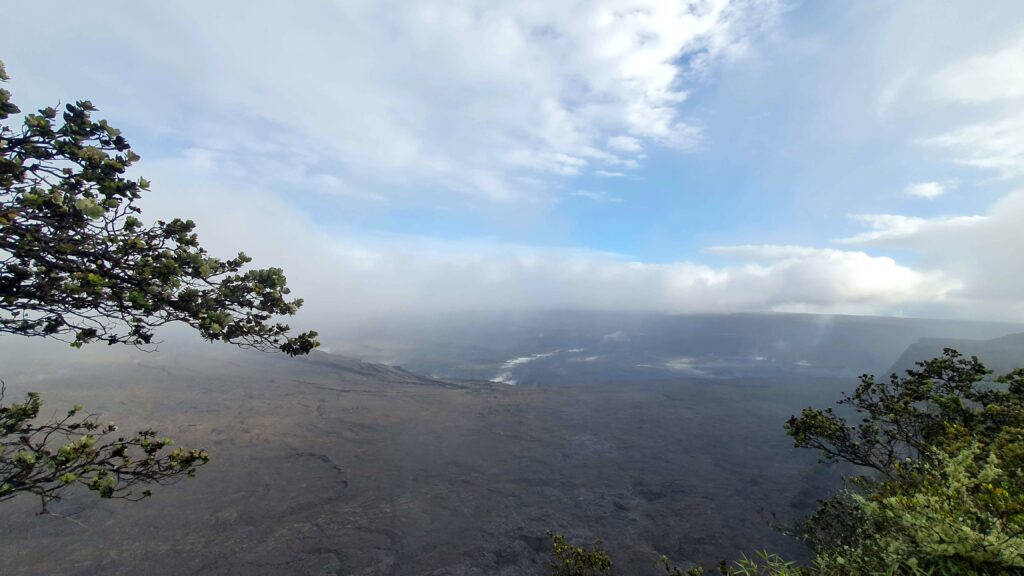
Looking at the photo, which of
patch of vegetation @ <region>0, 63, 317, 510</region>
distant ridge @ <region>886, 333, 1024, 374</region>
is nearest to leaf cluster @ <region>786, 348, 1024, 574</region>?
patch of vegetation @ <region>0, 63, 317, 510</region>

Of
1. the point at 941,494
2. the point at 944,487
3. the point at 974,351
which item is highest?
the point at 944,487

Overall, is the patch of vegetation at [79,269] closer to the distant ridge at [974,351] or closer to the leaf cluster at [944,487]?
the leaf cluster at [944,487]

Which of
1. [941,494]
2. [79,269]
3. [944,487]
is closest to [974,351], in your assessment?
[941,494]

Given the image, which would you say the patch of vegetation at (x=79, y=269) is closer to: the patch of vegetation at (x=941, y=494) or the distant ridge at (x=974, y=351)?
the patch of vegetation at (x=941, y=494)

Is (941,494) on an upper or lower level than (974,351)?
upper

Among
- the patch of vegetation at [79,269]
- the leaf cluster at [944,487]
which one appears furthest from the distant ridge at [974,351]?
the patch of vegetation at [79,269]

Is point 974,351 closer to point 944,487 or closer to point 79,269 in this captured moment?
point 944,487

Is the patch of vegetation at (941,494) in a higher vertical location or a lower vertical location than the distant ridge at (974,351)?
higher

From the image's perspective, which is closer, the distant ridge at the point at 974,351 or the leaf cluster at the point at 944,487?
the leaf cluster at the point at 944,487

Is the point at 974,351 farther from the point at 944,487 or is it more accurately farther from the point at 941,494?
the point at 944,487

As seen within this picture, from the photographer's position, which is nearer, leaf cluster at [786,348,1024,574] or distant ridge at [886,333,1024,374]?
leaf cluster at [786,348,1024,574]

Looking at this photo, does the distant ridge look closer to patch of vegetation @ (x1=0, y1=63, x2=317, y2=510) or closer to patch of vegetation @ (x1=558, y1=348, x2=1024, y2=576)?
patch of vegetation @ (x1=558, y1=348, x2=1024, y2=576)

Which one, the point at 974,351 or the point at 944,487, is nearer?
the point at 944,487

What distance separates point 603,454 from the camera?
5412 cm
